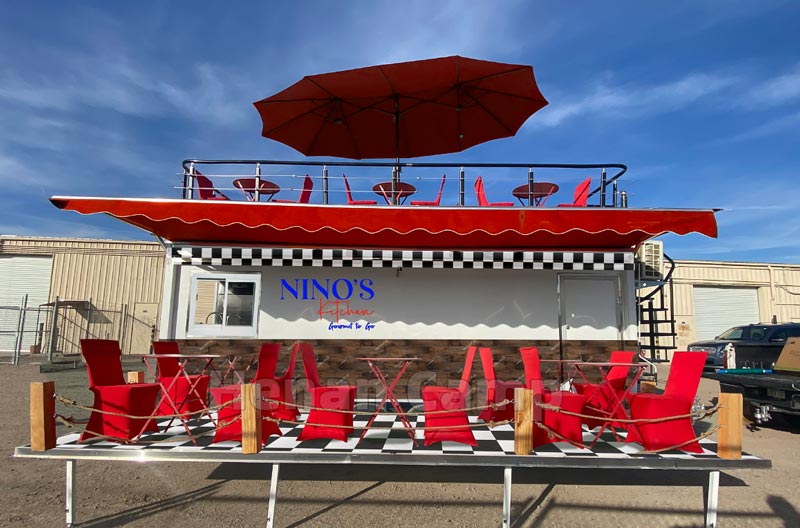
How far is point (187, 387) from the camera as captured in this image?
6160mm

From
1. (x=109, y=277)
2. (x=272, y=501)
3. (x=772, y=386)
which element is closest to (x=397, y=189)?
(x=272, y=501)

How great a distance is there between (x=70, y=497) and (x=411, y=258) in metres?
4.66

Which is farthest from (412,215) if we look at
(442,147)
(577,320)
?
(577,320)

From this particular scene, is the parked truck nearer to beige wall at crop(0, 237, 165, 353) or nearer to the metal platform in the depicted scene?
the metal platform

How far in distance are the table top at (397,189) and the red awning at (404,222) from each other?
1.42m

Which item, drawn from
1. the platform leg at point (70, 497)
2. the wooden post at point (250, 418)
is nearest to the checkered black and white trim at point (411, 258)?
the wooden post at point (250, 418)

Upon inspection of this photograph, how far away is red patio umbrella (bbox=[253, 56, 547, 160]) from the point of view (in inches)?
244

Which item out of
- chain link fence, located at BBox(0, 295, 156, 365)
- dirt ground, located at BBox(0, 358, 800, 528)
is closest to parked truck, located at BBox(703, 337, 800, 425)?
dirt ground, located at BBox(0, 358, 800, 528)

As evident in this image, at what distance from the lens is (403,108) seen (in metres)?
7.85

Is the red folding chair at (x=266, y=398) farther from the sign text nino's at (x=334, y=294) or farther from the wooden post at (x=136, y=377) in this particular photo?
the sign text nino's at (x=334, y=294)

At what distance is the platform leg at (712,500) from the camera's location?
4086mm

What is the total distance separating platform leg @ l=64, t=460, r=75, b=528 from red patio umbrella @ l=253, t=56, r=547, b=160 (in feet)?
16.3

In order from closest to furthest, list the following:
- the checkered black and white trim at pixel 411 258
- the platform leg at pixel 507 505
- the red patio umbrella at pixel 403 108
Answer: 1. the platform leg at pixel 507 505
2. the red patio umbrella at pixel 403 108
3. the checkered black and white trim at pixel 411 258

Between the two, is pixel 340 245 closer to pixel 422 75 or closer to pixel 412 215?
pixel 412 215
